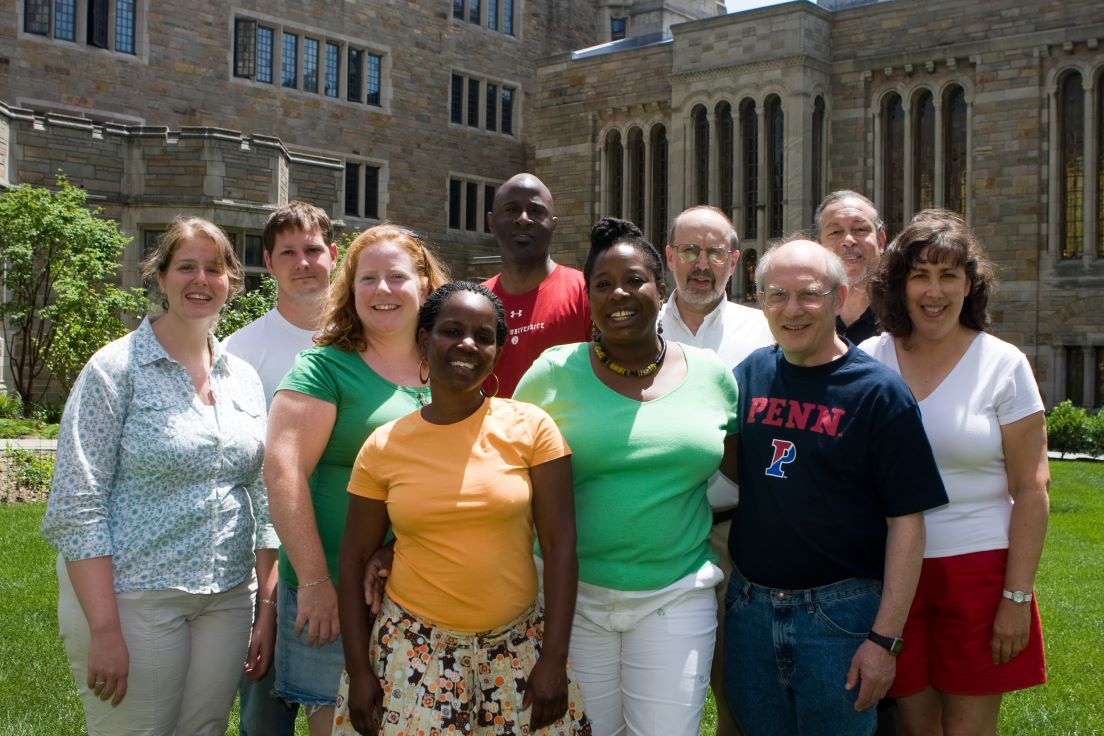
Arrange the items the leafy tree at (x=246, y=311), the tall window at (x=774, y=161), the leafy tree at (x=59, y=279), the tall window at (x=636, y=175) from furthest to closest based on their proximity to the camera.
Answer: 1. the tall window at (x=636, y=175)
2. the tall window at (x=774, y=161)
3. the leafy tree at (x=59, y=279)
4. the leafy tree at (x=246, y=311)

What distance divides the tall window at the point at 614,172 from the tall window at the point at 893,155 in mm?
6393

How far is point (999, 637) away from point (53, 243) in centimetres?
1640

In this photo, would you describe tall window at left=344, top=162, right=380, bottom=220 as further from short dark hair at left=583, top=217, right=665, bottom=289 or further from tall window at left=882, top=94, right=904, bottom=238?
short dark hair at left=583, top=217, right=665, bottom=289

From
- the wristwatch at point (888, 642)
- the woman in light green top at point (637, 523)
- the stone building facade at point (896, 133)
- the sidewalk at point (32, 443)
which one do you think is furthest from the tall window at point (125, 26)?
the wristwatch at point (888, 642)

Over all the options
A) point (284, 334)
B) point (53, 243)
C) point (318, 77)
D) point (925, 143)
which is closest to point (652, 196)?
point (925, 143)

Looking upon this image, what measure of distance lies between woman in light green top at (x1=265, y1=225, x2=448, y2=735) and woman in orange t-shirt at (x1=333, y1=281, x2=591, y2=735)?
28 cm

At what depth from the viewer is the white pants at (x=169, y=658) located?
9.95 feet

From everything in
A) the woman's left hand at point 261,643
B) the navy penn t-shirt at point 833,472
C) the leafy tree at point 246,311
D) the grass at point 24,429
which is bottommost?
the woman's left hand at point 261,643

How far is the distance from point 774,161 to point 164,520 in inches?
810

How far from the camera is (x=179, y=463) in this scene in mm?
3113

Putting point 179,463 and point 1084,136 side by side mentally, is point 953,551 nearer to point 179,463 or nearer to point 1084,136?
point 179,463

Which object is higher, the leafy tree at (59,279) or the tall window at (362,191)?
the tall window at (362,191)

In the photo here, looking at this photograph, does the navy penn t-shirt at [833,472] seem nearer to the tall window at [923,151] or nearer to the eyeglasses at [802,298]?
the eyeglasses at [802,298]

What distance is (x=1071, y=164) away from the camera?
1984 cm
